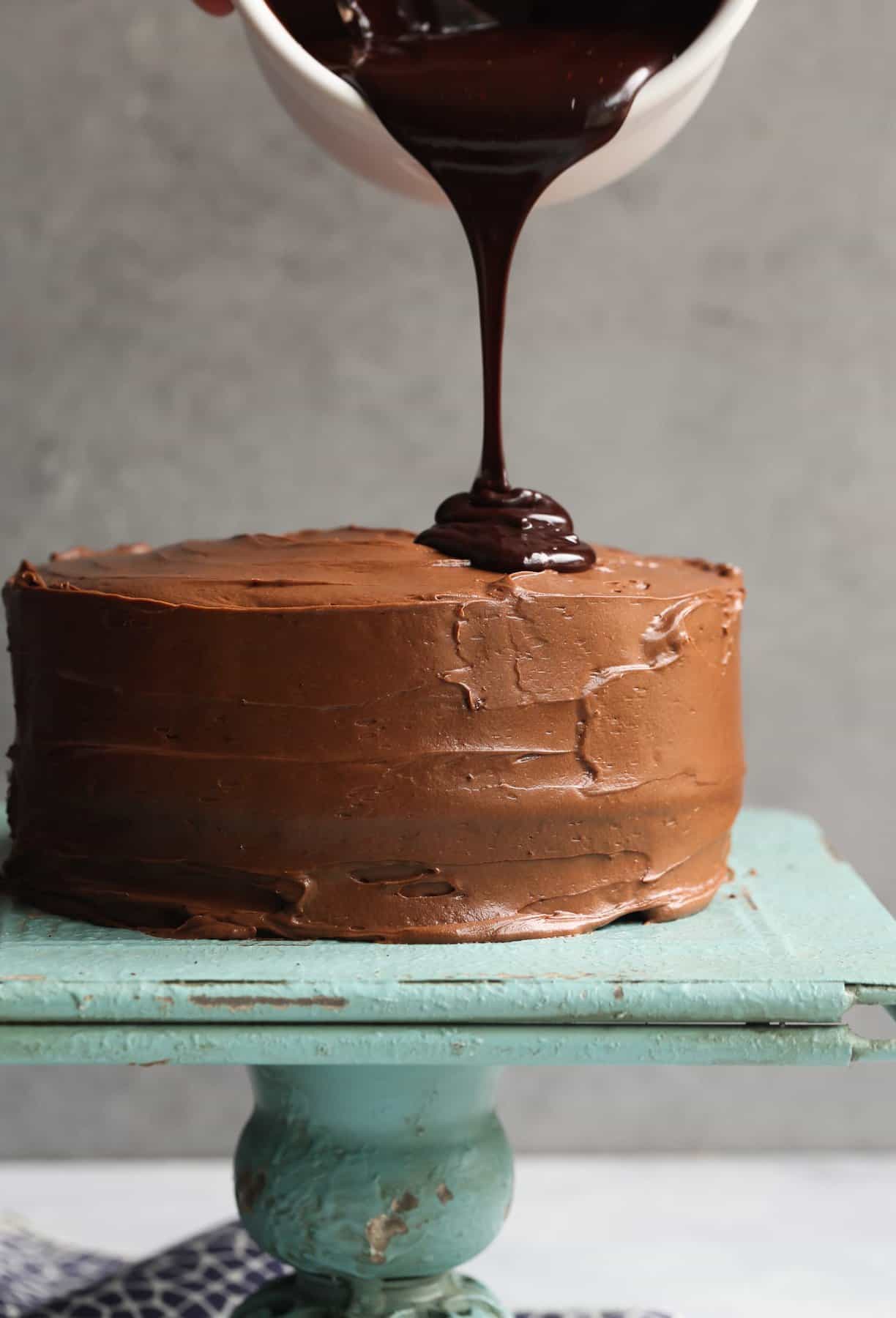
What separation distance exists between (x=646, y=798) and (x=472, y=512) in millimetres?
271

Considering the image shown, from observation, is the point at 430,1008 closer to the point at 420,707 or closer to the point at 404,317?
the point at 420,707

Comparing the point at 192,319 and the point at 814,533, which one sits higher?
the point at 192,319

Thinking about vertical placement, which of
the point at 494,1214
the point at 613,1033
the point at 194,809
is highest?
the point at 194,809

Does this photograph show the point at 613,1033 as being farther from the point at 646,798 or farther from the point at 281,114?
the point at 281,114

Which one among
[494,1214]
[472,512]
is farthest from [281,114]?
[494,1214]

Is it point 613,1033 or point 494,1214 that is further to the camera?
point 494,1214

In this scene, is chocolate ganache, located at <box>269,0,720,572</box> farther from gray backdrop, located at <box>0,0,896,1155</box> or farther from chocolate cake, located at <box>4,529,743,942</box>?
gray backdrop, located at <box>0,0,896,1155</box>

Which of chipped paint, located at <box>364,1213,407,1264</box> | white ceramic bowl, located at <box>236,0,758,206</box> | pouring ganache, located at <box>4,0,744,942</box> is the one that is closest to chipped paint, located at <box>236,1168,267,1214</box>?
chipped paint, located at <box>364,1213,407,1264</box>

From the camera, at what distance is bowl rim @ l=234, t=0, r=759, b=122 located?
1.21 meters

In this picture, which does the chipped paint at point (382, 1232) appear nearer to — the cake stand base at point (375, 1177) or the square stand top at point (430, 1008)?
the cake stand base at point (375, 1177)

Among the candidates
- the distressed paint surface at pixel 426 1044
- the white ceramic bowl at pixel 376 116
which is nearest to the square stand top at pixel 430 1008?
the distressed paint surface at pixel 426 1044

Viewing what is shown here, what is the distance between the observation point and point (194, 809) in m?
1.16

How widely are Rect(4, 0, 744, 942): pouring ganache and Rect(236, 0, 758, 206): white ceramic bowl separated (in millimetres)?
21

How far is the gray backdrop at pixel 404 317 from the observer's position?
2105 mm
